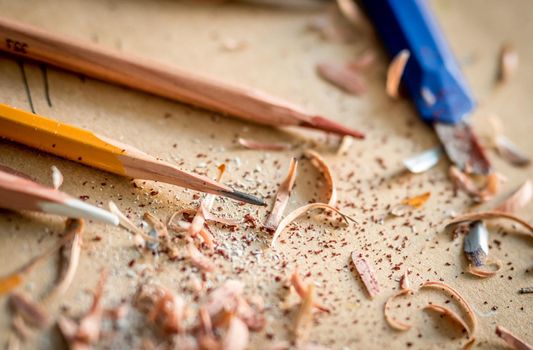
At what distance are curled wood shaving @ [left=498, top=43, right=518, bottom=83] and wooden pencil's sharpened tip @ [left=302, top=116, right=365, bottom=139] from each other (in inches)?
16.2

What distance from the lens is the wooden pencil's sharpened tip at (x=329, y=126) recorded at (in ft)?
3.04

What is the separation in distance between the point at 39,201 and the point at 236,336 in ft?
0.94

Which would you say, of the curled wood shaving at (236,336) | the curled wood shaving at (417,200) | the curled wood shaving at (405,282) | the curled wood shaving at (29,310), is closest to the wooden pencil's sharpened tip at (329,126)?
the curled wood shaving at (417,200)

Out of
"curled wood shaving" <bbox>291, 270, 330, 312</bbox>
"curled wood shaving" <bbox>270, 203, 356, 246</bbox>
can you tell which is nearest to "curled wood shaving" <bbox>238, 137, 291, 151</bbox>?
"curled wood shaving" <bbox>270, 203, 356, 246</bbox>

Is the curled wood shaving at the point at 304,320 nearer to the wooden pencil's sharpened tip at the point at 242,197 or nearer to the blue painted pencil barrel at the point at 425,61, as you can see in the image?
Result: the wooden pencil's sharpened tip at the point at 242,197

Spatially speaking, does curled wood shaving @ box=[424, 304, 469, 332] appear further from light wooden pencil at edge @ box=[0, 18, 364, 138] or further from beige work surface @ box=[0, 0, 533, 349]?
light wooden pencil at edge @ box=[0, 18, 364, 138]

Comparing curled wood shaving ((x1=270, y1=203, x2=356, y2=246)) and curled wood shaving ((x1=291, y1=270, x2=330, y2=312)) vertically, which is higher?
curled wood shaving ((x1=270, y1=203, x2=356, y2=246))

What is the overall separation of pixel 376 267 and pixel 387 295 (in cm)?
4

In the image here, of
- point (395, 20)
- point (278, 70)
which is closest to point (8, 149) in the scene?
point (278, 70)

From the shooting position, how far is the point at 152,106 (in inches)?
37.6

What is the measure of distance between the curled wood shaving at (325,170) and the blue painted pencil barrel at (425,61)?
0.24 metres

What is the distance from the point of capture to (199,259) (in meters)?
0.76

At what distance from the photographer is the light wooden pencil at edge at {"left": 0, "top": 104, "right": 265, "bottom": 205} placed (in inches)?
30.6

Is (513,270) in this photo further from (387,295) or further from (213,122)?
(213,122)
